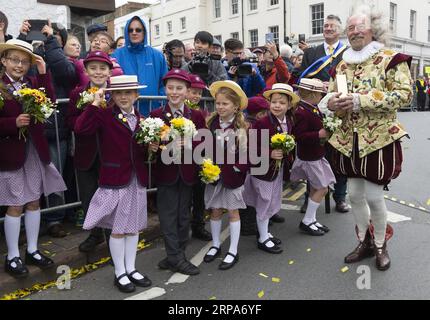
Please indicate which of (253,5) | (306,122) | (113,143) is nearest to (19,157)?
(113,143)

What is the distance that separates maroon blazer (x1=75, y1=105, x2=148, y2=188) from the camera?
3.72 metres

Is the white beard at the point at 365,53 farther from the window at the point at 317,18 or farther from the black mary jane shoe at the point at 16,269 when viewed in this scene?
the window at the point at 317,18

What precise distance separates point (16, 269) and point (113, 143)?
1.43 meters

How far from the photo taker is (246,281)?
4047mm

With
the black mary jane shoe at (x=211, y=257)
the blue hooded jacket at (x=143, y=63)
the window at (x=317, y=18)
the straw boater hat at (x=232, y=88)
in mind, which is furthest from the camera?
the window at (x=317, y=18)

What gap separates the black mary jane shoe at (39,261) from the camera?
4055 millimetres

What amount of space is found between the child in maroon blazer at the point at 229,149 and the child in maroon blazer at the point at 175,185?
0.82 feet

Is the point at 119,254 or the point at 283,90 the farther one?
the point at 283,90

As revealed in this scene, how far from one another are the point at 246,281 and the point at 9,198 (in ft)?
7.52

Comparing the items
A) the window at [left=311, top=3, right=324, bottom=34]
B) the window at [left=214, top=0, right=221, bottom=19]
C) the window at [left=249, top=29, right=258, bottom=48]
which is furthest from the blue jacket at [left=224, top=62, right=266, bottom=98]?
the window at [left=214, top=0, right=221, bottom=19]

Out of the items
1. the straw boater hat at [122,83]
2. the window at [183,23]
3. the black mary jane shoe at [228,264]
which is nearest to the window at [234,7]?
the window at [183,23]

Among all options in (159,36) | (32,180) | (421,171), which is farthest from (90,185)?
(159,36)

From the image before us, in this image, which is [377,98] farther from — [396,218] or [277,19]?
[277,19]

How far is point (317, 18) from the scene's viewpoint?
29.6m
